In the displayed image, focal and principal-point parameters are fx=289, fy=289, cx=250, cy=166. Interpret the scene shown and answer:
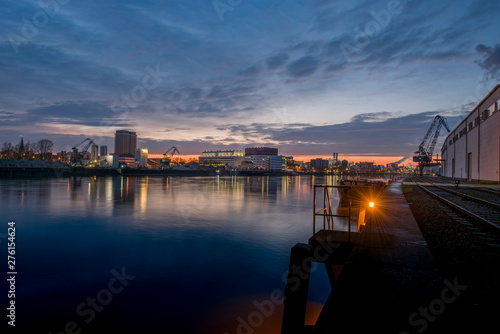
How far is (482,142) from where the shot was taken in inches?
2392

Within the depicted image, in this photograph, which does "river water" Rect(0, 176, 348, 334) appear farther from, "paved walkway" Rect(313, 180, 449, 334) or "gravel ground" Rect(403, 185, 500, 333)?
"gravel ground" Rect(403, 185, 500, 333)

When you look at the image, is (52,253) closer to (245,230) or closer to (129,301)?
(129,301)

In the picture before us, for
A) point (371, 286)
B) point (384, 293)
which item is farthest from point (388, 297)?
point (371, 286)

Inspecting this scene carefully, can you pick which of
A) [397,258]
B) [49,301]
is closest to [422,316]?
[397,258]

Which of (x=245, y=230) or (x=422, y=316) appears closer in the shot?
(x=422, y=316)

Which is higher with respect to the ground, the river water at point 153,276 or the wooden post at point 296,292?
the wooden post at point 296,292

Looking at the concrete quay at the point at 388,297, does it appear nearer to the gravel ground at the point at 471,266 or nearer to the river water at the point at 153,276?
the gravel ground at the point at 471,266

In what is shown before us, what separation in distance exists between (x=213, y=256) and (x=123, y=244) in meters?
6.64

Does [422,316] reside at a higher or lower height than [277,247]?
higher

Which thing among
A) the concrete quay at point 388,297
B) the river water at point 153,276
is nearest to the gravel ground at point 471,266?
the concrete quay at point 388,297

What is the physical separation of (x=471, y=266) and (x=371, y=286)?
3556 millimetres

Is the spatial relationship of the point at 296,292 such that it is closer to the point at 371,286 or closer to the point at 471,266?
the point at 371,286

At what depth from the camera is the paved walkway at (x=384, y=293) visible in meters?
4.64

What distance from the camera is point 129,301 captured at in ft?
36.8
